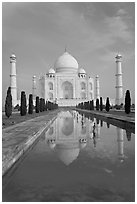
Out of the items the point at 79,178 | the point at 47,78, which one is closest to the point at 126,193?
the point at 79,178

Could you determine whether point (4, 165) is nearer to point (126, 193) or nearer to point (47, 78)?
point (126, 193)

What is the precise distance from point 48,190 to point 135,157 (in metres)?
2.09

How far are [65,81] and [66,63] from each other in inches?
185

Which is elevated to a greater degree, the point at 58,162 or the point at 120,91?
the point at 120,91

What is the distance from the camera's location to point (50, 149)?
4695mm

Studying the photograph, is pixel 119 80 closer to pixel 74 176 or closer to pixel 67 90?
pixel 67 90

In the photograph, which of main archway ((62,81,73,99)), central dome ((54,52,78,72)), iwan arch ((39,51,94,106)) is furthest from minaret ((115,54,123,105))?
main archway ((62,81,73,99))

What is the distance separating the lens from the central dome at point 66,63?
177ft

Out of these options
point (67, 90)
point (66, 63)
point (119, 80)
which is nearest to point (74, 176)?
point (119, 80)

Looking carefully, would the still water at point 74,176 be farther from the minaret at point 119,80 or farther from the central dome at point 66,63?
the central dome at point 66,63

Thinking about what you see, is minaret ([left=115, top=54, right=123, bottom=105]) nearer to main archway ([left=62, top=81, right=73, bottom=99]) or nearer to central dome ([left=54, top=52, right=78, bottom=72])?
central dome ([left=54, top=52, right=78, bottom=72])

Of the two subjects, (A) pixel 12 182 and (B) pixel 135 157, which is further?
(B) pixel 135 157

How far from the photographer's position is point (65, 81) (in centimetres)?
5481

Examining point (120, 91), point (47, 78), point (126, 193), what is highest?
point (47, 78)
